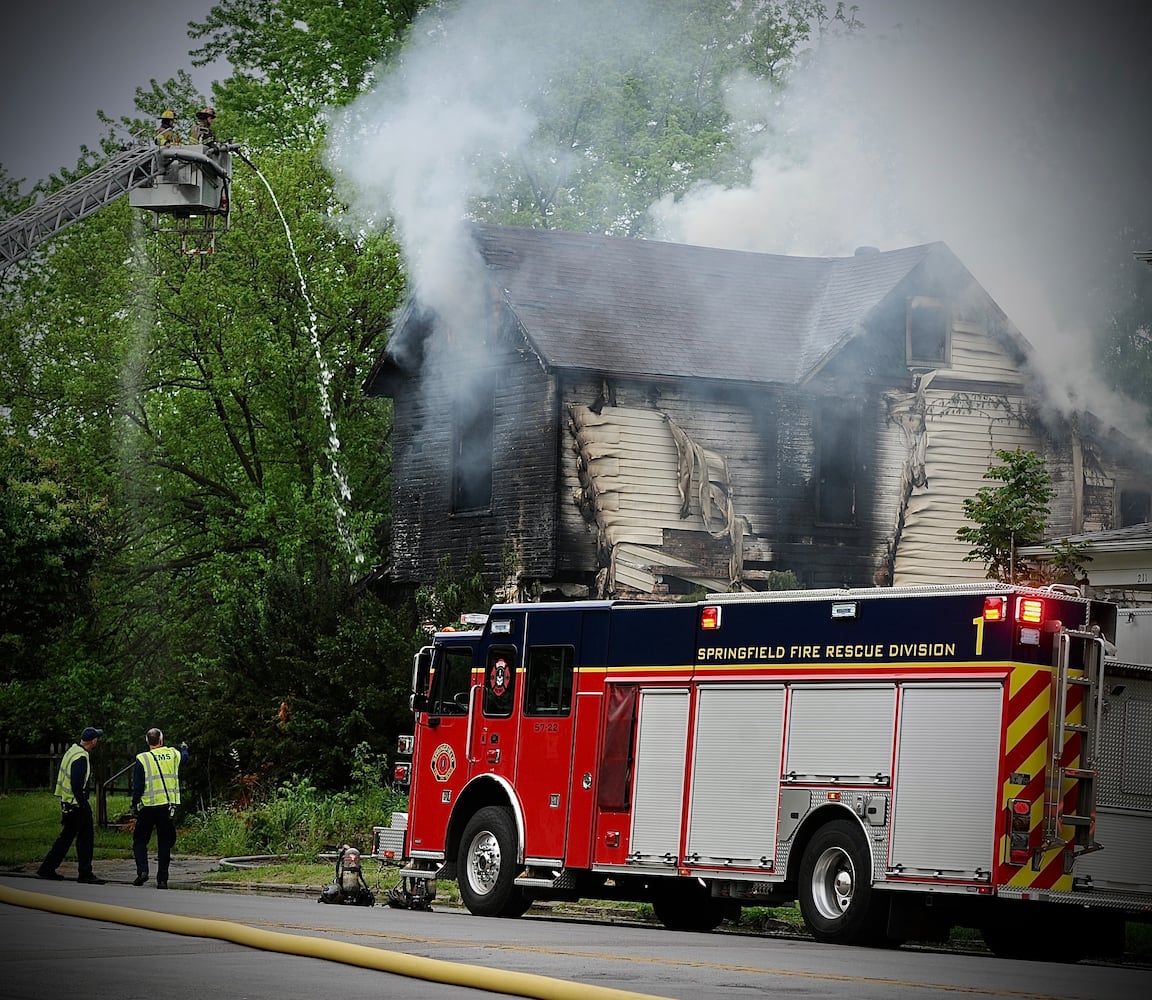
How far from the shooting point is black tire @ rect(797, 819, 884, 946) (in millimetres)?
14664

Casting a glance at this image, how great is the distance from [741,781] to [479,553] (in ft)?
48.5

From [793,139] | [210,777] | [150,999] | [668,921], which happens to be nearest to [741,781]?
[668,921]

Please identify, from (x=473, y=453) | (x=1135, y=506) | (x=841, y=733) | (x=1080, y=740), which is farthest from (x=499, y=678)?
(x=1135, y=506)

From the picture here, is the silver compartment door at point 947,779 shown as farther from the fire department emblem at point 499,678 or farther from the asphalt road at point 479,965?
the fire department emblem at point 499,678

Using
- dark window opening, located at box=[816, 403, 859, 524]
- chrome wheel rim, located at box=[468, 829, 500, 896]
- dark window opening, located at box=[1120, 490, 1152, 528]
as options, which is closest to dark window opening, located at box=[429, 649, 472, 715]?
chrome wheel rim, located at box=[468, 829, 500, 896]

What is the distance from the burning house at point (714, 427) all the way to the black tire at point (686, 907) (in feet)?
38.9

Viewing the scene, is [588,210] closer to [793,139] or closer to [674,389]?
[793,139]

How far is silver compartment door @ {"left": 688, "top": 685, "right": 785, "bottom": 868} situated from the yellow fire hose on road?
4.10 m

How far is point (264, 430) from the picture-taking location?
39594 millimetres

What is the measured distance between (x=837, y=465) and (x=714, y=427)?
2187 millimetres

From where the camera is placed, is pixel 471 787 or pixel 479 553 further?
pixel 479 553

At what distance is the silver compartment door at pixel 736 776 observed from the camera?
615 inches

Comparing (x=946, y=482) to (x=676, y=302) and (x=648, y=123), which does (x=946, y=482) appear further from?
(x=648, y=123)

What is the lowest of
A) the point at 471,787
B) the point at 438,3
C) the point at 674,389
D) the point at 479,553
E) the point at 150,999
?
the point at 150,999
